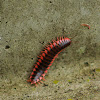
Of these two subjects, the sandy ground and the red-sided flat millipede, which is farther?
the sandy ground

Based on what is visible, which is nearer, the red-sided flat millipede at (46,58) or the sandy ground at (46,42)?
the red-sided flat millipede at (46,58)

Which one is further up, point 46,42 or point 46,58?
point 46,42

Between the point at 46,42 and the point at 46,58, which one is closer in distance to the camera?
the point at 46,58

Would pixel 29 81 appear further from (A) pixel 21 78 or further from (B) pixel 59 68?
(B) pixel 59 68

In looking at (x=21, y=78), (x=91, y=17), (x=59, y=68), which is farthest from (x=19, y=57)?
(x=91, y=17)
